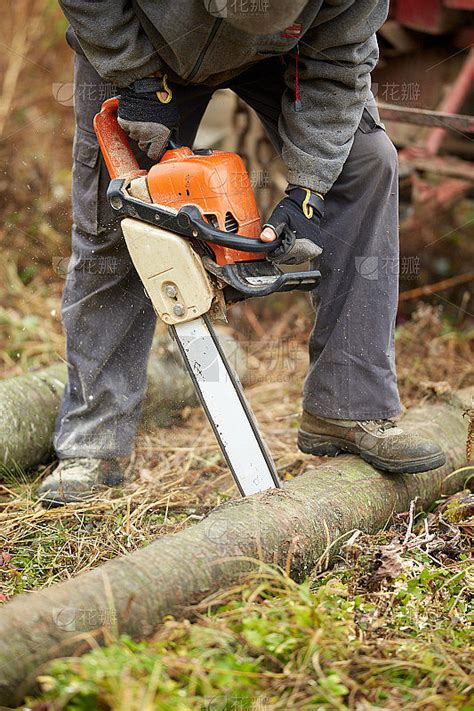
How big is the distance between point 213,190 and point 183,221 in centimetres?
10

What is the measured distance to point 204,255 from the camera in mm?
2076

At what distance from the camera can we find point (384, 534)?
220 cm

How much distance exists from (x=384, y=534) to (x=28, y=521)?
0.98m

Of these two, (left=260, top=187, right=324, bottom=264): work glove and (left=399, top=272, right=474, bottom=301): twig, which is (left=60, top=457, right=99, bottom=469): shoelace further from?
(left=399, top=272, right=474, bottom=301): twig

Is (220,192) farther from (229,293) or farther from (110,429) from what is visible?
(110,429)

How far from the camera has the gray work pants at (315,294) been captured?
2338 millimetres

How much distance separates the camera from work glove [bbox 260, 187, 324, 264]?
2088 millimetres

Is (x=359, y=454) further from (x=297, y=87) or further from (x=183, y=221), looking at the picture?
(x=297, y=87)

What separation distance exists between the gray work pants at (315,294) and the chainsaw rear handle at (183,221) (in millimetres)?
316

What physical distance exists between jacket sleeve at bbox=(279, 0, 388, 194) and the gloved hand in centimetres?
31

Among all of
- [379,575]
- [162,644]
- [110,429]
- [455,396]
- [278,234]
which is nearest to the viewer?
[162,644]

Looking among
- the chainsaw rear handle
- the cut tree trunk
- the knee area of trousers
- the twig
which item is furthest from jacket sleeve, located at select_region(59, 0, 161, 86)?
the twig

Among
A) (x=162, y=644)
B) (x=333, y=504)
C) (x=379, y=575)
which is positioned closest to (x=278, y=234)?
(x=333, y=504)

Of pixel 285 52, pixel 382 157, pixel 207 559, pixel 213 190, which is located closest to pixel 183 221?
pixel 213 190
